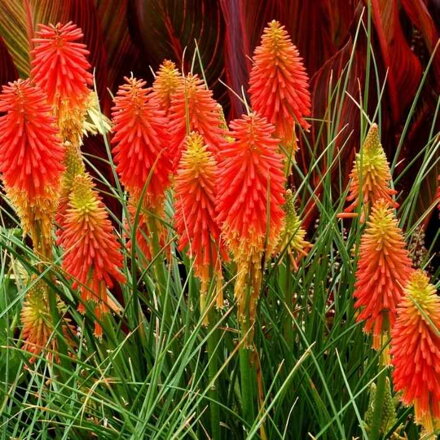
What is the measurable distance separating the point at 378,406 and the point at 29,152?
80 centimetres

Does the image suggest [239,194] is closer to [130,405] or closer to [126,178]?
[126,178]

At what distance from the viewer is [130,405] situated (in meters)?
2.17

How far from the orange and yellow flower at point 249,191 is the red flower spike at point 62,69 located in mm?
461

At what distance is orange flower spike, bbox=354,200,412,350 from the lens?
169 centimetres

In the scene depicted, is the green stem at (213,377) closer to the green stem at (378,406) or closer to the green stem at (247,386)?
the green stem at (247,386)

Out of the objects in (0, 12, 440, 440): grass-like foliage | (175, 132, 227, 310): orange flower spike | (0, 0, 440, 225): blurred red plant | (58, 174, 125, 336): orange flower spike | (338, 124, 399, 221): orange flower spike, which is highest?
(0, 0, 440, 225): blurred red plant

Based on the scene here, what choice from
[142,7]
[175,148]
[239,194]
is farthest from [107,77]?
[239,194]

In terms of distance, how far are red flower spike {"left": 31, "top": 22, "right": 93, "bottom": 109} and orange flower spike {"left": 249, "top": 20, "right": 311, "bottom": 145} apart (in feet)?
1.18

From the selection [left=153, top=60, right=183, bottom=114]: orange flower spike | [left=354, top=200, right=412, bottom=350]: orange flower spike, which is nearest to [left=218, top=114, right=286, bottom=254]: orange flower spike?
[left=354, top=200, right=412, bottom=350]: orange flower spike

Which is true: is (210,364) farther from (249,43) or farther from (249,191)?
(249,43)

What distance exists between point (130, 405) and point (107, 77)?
1743 millimetres

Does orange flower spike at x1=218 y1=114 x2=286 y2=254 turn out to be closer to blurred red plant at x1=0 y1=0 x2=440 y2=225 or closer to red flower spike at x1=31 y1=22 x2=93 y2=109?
red flower spike at x1=31 y1=22 x2=93 y2=109

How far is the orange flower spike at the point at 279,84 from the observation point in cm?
207

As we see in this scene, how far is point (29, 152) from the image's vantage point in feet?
6.26
